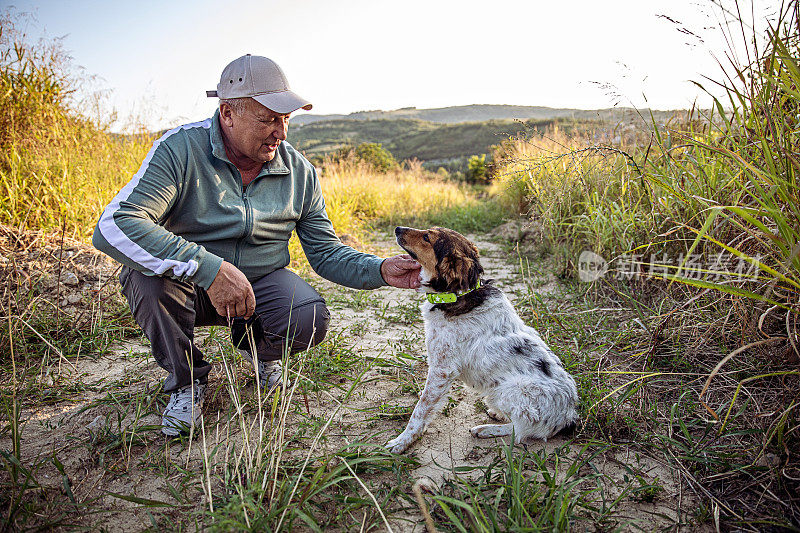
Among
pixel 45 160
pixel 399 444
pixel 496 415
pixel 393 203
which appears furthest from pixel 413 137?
pixel 399 444

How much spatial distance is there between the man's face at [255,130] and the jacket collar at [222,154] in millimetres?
67

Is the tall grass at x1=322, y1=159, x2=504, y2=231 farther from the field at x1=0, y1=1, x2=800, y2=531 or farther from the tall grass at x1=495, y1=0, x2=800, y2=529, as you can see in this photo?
the tall grass at x1=495, y1=0, x2=800, y2=529

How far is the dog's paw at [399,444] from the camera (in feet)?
7.45

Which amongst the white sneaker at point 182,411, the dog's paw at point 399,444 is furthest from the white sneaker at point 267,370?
the dog's paw at point 399,444

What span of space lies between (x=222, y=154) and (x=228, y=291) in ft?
3.04

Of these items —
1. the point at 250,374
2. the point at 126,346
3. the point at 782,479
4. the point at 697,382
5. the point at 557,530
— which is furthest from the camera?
the point at 126,346

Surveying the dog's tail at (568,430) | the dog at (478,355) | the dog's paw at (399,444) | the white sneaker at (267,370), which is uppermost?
the dog at (478,355)

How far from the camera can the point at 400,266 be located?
2.76 meters

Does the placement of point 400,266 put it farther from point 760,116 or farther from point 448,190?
point 448,190

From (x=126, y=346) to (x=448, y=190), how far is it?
34.0 feet

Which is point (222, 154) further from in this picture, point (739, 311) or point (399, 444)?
point (739, 311)

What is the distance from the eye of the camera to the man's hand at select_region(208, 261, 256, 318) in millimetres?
2209

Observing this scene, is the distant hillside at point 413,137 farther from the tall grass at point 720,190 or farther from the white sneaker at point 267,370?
the white sneaker at point 267,370

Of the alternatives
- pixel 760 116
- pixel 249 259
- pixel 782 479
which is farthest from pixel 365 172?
pixel 782 479
